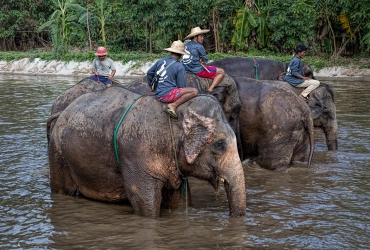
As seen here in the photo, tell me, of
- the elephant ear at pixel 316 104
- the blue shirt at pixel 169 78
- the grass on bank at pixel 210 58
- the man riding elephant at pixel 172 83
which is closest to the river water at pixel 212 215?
the elephant ear at pixel 316 104

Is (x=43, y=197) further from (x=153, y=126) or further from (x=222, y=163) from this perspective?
(x=222, y=163)

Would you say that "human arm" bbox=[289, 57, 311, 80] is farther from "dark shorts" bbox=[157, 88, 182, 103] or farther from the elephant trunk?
the elephant trunk

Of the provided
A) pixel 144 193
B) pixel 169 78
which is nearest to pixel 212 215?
pixel 144 193

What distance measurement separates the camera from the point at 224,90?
8750mm

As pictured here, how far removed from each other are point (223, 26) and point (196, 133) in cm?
2115

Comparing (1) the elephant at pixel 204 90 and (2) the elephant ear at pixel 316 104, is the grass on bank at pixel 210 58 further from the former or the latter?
(1) the elephant at pixel 204 90

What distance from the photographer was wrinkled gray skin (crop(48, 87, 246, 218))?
610 cm

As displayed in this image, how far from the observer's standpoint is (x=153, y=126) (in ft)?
20.5

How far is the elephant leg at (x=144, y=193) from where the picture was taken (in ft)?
20.6

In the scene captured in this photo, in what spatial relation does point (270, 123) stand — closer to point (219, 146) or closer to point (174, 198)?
point (174, 198)

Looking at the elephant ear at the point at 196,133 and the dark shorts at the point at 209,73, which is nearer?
the elephant ear at the point at 196,133

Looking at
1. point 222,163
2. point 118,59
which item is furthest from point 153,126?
point 118,59

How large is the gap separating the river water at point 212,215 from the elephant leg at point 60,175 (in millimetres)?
88

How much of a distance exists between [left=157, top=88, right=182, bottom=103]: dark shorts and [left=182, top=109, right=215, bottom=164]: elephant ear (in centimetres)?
29
